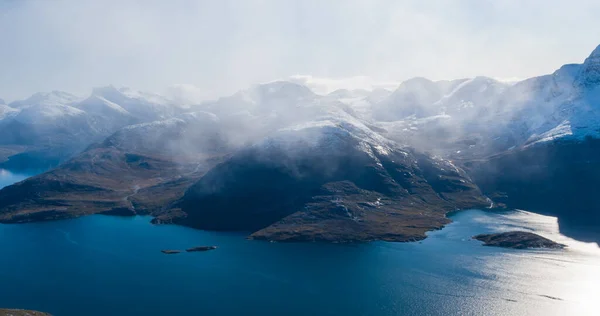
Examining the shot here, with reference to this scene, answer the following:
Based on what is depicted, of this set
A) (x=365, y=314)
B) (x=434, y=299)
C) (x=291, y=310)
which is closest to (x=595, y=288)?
(x=434, y=299)

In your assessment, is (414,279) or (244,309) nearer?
(244,309)

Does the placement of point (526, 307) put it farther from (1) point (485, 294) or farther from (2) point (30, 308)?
(2) point (30, 308)

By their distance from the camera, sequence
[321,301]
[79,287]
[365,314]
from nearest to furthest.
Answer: [365,314] < [321,301] < [79,287]

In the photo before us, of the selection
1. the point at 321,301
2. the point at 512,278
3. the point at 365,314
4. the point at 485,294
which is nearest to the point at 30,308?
the point at 321,301

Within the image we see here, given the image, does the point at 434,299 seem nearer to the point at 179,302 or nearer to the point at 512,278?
the point at 512,278

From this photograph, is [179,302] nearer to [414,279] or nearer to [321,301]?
[321,301]

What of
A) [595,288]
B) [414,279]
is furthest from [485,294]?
[595,288]

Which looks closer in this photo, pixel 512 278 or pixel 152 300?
pixel 152 300

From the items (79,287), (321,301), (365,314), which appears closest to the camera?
(365,314)
